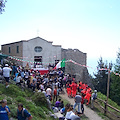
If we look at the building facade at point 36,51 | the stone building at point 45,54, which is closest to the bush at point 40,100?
the stone building at point 45,54

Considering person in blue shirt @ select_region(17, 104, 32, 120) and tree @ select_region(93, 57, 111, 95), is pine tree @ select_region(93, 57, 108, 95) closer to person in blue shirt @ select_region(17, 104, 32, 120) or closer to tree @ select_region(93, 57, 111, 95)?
tree @ select_region(93, 57, 111, 95)

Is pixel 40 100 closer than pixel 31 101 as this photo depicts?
No

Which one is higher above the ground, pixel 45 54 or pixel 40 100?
pixel 45 54

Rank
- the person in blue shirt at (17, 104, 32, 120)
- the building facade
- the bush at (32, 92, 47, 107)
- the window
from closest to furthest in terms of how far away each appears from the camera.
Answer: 1. the person in blue shirt at (17, 104, 32, 120)
2. the bush at (32, 92, 47, 107)
3. the building facade
4. the window

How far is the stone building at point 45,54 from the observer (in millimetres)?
25891

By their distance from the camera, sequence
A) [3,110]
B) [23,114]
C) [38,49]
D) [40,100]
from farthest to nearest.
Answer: [38,49] → [40,100] → [3,110] → [23,114]

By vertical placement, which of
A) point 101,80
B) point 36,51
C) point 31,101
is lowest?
point 101,80

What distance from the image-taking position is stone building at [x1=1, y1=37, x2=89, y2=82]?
25891 mm

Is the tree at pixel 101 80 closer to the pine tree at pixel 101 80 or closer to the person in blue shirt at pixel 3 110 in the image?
the pine tree at pixel 101 80

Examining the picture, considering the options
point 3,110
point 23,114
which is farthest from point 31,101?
point 23,114

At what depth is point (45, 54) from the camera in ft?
88.0

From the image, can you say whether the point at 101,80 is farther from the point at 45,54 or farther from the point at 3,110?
the point at 3,110

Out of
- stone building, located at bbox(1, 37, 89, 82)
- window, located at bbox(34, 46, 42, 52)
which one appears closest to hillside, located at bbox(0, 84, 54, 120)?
stone building, located at bbox(1, 37, 89, 82)

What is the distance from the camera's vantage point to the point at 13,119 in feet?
21.1
